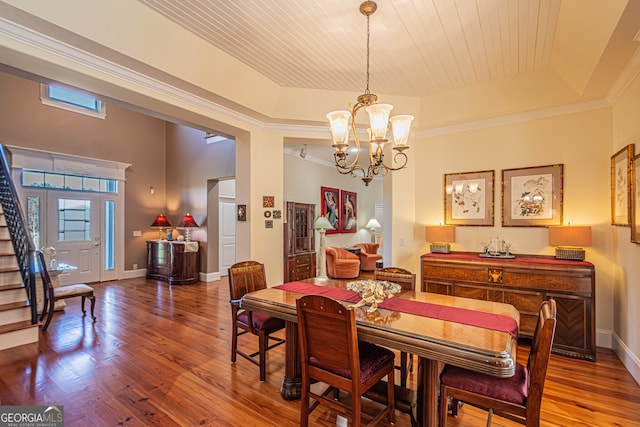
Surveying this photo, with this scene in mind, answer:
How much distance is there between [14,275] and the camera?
374 cm

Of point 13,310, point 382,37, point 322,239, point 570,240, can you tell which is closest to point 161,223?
point 322,239

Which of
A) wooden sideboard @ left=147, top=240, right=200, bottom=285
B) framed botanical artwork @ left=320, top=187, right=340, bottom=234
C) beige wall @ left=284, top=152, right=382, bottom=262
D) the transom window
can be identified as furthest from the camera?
framed botanical artwork @ left=320, top=187, right=340, bottom=234

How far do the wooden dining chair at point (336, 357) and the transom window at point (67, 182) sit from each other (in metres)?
6.87

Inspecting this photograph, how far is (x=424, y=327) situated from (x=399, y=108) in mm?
3077

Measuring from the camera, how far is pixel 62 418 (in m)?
2.12

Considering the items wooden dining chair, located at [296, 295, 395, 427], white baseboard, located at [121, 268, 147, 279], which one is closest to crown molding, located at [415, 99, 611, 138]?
wooden dining chair, located at [296, 295, 395, 427]

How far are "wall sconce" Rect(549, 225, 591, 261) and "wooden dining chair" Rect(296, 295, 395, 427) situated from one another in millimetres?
2575

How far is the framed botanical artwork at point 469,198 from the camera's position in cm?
391

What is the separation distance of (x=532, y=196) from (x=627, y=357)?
177cm

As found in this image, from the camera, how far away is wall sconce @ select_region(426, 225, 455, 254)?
3979 mm

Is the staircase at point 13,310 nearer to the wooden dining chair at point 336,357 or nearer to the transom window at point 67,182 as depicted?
the transom window at point 67,182

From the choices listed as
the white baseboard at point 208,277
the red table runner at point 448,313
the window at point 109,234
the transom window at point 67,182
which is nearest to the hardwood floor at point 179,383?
the red table runner at point 448,313

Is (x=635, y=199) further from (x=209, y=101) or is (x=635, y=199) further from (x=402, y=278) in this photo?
(x=209, y=101)

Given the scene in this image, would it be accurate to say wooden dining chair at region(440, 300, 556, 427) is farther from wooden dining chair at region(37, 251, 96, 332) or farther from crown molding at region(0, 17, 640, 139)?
wooden dining chair at region(37, 251, 96, 332)
